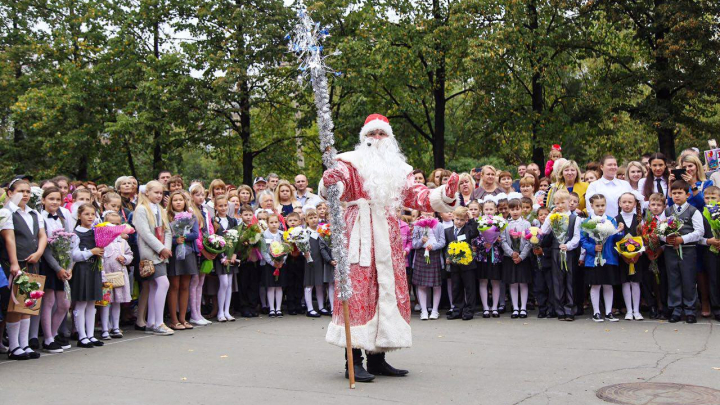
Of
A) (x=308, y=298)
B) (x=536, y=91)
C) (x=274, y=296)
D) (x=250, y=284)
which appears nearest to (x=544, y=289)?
(x=308, y=298)

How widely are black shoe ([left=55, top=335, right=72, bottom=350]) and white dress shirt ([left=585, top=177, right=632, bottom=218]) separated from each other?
7528 mm

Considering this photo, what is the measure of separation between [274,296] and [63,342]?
3722 millimetres

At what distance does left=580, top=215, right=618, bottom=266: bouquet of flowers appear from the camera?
34.3 feet

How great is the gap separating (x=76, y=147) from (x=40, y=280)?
1777cm

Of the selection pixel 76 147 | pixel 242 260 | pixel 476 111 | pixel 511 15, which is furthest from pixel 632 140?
pixel 242 260

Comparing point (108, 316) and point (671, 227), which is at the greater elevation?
point (671, 227)

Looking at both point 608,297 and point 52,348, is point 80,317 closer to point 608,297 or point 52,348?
point 52,348

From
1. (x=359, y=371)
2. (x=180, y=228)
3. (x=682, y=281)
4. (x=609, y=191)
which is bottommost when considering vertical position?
(x=359, y=371)

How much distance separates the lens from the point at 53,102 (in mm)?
24750

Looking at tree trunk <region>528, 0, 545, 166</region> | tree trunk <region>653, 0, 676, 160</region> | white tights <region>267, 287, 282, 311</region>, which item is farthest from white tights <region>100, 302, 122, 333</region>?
tree trunk <region>653, 0, 676, 160</region>

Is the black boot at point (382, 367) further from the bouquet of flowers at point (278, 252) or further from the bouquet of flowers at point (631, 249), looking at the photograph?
the bouquet of flowers at point (278, 252)

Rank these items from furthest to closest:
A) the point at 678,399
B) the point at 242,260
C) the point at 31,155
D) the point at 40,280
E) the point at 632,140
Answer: the point at 632,140, the point at 31,155, the point at 242,260, the point at 40,280, the point at 678,399

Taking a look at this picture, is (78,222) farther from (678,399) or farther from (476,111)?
(476,111)

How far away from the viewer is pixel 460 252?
1121 centimetres
